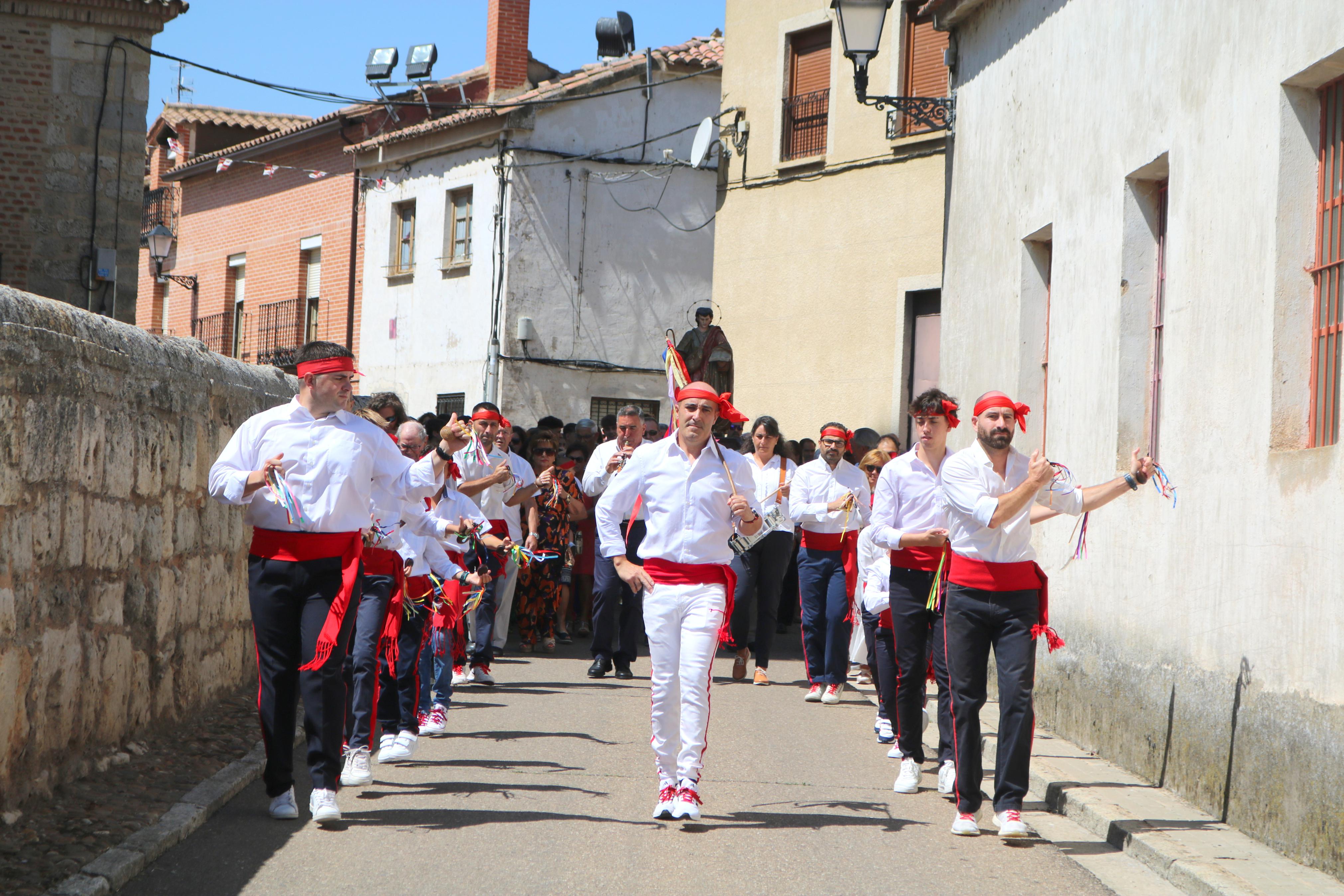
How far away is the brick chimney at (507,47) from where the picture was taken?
3191 cm

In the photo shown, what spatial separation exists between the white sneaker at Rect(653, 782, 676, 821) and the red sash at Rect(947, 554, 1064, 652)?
163 centimetres

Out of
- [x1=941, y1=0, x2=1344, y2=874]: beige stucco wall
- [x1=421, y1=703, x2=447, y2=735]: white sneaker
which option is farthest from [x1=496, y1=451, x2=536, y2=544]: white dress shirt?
[x1=941, y1=0, x2=1344, y2=874]: beige stucco wall

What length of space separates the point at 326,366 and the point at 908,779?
3.67 metres

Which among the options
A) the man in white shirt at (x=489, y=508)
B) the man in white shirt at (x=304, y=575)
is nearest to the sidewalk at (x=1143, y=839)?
the man in white shirt at (x=304, y=575)

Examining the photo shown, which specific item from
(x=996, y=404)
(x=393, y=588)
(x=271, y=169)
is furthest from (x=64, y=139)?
(x=271, y=169)

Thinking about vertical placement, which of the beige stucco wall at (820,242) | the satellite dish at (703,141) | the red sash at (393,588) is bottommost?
the red sash at (393,588)

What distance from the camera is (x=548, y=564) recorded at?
14000 millimetres

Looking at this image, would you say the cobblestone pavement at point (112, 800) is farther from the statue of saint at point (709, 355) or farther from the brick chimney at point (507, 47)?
the brick chimney at point (507, 47)

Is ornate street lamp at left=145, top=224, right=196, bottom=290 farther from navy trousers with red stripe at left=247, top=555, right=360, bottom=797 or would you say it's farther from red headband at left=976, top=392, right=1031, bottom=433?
red headband at left=976, top=392, right=1031, bottom=433

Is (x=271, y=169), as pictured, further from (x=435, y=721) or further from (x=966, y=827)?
(x=966, y=827)

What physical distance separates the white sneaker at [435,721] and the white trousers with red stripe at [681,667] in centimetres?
254

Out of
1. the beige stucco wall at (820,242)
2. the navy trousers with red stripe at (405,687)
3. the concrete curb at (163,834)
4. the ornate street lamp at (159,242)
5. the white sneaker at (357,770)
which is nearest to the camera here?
A: the concrete curb at (163,834)

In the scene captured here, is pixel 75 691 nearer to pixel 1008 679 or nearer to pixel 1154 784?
pixel 1008 679

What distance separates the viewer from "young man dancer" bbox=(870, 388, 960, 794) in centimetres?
802
